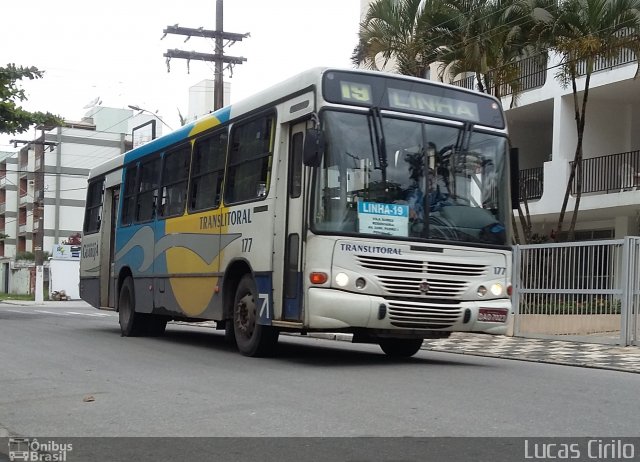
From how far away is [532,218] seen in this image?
26.8 meters

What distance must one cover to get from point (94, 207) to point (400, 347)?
9254 mm

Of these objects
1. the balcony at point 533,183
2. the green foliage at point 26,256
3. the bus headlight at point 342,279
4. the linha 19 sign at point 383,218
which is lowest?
the bus headlight at point 342,279

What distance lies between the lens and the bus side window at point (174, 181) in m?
14.1

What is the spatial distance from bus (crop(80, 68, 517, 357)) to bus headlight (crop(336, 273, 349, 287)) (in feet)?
0.04

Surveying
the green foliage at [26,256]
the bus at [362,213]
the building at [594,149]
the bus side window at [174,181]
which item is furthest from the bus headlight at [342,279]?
the green foliage at [26,256]

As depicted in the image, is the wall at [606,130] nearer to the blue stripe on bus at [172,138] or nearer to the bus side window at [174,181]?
the blue stripe on bus at [172,138]

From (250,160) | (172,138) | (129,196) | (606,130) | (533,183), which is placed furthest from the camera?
(533,183)

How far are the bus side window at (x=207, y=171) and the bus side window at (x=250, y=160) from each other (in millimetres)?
338

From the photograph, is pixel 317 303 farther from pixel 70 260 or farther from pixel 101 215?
pixel 70 260

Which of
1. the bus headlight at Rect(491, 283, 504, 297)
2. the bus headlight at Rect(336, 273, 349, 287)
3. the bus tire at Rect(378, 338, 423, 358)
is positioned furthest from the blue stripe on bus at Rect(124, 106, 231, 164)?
the bus headlight at Rect(491, 283, 504, 297)

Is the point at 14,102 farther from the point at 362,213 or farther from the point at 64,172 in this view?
the point at 64,172

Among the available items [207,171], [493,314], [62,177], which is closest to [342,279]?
[493,314]

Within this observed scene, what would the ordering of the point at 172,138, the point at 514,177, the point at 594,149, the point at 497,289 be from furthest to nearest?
the point at 594,149 < the point at 172,138 < the point at 514,177 < the point at 497,289
